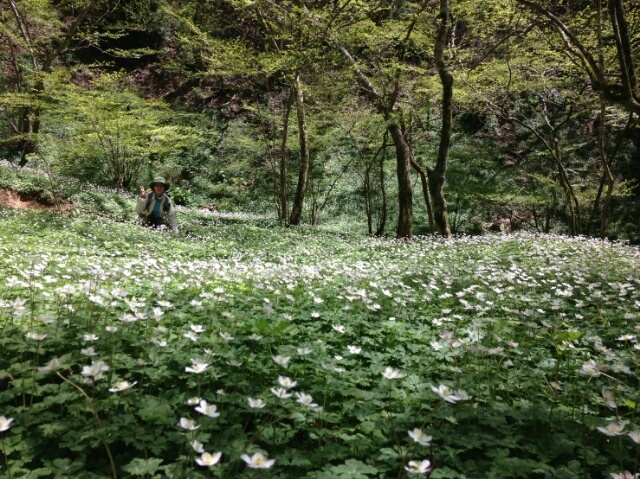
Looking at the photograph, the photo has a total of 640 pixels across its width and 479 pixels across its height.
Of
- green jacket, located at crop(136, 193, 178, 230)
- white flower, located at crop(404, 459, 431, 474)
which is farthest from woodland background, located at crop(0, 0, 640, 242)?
white flower, located at crop(404, 459, 431, 474)

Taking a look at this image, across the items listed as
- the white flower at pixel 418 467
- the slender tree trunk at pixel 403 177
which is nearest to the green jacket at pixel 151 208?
the slender tree trunk at pixel 403 177

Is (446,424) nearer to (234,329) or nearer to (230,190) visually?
(234,329)

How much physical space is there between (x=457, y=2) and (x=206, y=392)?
13.3 m

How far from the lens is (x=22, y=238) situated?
298 inches

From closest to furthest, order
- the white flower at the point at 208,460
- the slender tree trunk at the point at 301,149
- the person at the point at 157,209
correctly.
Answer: the white flower at the point at 208,460 → the person at the point at 157,209 → the slender tree trunk at the point at 301,149

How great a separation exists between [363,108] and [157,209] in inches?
485

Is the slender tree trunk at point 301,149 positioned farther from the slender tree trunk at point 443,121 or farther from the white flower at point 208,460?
the white flower at point 208,460

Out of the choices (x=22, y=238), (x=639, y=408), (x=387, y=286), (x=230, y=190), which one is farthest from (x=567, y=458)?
(x=230, y=190)

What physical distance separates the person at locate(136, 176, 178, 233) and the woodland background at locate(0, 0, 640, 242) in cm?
251

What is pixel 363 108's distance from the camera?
19547 millimetres

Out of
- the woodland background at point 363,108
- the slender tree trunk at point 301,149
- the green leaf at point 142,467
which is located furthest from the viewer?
the slender tree trunk at point 301,149

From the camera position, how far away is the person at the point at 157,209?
35.6ft

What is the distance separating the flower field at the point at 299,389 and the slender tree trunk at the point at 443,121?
774cm

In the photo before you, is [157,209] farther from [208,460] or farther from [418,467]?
[418,467]
